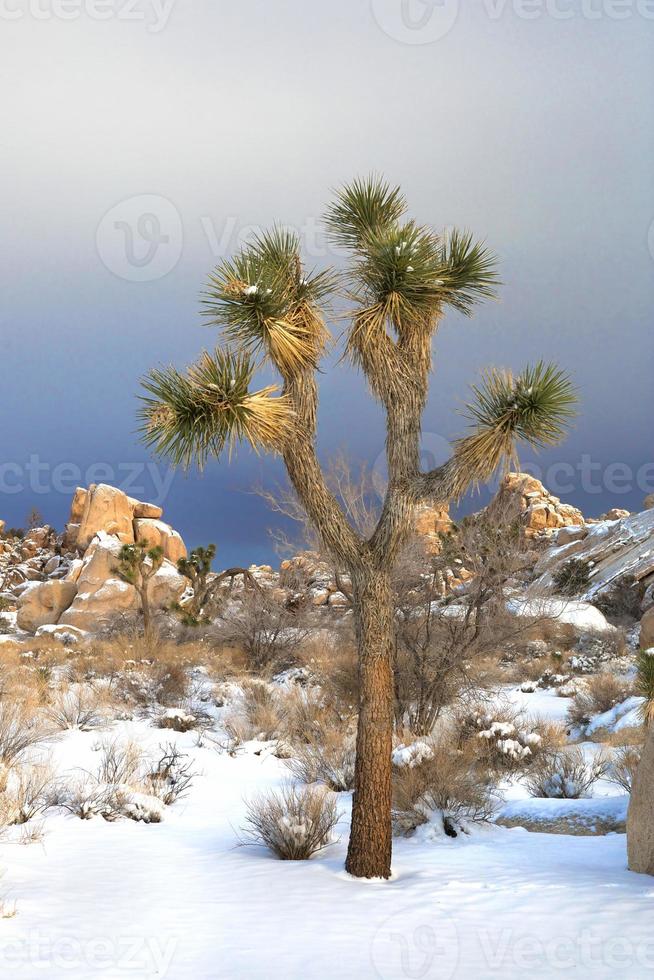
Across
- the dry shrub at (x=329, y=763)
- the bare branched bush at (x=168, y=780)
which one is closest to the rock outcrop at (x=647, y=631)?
the dry shrub at (x=329, y=763)

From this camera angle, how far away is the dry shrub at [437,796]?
9688mm

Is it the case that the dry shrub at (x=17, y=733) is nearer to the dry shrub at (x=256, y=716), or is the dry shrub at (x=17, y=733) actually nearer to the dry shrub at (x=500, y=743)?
the dry shrub at (x=256, y=716)

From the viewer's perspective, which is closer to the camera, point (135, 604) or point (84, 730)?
point (84, 730)

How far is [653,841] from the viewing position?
7191 millimetres

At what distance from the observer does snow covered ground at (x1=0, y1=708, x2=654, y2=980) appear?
18.5 feet

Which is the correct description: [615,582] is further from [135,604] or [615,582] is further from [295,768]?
[295,768]

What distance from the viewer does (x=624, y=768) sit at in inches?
459

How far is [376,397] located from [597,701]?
1200cm

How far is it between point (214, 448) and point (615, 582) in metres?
29.0

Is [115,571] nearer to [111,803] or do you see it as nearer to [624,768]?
[111,803]

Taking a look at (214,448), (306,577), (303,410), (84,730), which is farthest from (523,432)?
(306,577)

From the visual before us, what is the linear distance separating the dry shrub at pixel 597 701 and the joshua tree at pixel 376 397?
10375mm

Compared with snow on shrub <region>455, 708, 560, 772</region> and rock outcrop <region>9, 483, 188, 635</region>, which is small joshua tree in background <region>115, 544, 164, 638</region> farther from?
snow on shrub <region>455, 708, 560, 772</region>

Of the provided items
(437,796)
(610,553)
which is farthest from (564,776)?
(610,553)
